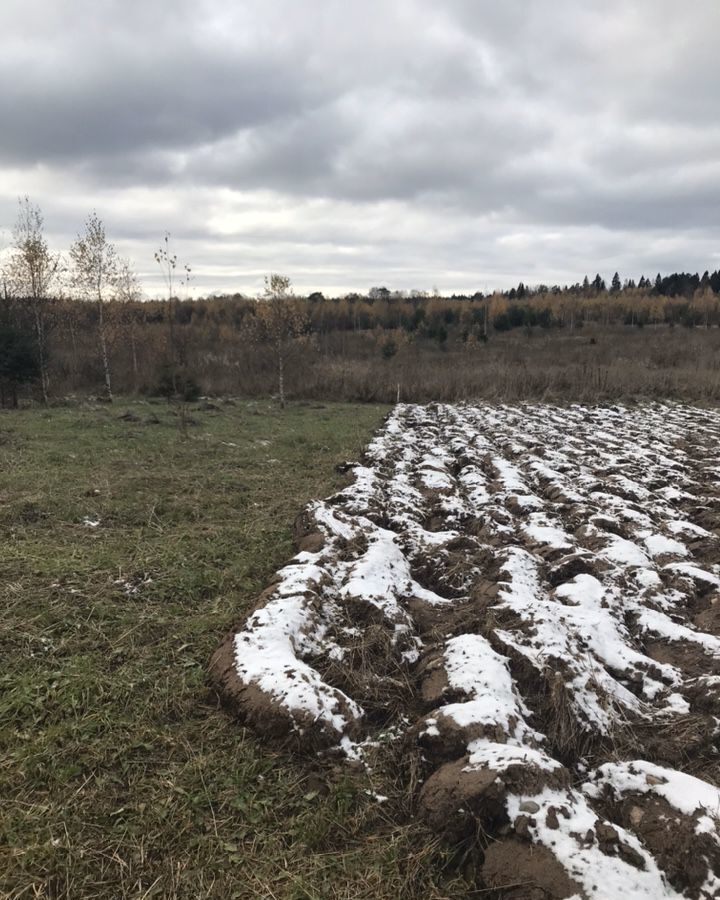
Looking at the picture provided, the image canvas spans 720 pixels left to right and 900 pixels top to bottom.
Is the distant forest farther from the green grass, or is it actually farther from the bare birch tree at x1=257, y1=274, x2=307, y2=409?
the green grass

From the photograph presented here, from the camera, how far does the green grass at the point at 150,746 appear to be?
229 centimetres

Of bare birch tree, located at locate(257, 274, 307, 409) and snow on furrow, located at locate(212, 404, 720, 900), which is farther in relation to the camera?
bare birch tree, located at locate(257, 274, 307, 409)

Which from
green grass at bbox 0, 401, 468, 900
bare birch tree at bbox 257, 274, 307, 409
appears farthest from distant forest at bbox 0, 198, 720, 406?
green grass at bbox 0, 401, 468, 900

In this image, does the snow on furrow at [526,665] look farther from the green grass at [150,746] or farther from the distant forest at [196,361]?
the distant forest at [196,361]

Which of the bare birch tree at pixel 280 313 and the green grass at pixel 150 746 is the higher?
the bare birch tree at pixel 280 313

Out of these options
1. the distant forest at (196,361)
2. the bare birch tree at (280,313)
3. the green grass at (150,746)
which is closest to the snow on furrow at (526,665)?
the green grass at (150,746)

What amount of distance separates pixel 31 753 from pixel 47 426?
530 inches

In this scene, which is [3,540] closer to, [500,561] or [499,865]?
[500,561]

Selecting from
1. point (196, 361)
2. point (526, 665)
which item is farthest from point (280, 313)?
point (526, 665)

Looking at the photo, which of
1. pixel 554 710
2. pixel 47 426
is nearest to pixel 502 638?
pixel 554 710

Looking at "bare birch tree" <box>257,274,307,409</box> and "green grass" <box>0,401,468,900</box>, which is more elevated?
"bare birch tree" <box>257,274,307,409</box>

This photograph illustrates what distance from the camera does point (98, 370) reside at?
28.8m

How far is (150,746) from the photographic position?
296 cm

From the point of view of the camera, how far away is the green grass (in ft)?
7.50
